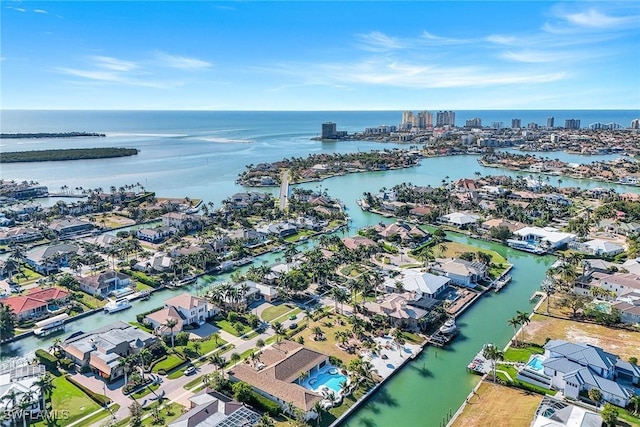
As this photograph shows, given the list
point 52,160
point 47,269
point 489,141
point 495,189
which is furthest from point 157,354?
point 489,141

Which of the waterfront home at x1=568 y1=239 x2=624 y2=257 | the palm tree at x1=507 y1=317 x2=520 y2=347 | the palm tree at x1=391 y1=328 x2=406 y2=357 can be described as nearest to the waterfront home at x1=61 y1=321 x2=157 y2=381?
the palm tree at x1=391 y1=328 x2=406 y2=357

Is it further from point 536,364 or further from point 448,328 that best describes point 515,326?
point 448,328

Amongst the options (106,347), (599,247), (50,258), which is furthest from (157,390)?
(599,247)

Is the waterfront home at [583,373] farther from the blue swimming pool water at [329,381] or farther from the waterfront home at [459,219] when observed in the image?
the waterfront home at [459,219]

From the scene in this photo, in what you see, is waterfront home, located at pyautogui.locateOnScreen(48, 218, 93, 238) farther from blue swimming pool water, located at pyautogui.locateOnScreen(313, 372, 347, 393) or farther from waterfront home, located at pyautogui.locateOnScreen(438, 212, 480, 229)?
waterfront home, located at pyautogui.locateOnScreen(438, 212, 480, 229)

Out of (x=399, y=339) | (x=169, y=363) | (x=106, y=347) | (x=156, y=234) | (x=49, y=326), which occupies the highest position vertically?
(x=156, y=234)

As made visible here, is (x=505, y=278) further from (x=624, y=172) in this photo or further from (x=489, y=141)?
(x=489, y=141)

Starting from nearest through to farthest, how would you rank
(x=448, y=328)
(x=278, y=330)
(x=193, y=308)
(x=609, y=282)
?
(x=278, y=330), (x=448, y=328), (x=193, y=308), (x=609, y=282)
